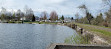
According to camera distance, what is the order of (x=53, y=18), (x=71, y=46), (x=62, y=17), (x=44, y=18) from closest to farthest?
(x=71, y=46) → (x=53, y=18) → (x=44, y=18) → (x=62, y=17)

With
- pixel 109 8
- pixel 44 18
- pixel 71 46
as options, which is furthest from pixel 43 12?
pixel 71 46

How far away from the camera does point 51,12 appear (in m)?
87.2

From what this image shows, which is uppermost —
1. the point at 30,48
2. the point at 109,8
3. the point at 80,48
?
the point at 109,8

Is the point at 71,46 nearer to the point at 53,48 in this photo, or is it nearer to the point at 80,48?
the point at 80,48

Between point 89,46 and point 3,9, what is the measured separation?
84086 millimetres

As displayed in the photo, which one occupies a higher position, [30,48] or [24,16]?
[24,16]

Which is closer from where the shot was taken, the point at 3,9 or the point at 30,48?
the point at 30,48

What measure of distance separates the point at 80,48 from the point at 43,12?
290 feet

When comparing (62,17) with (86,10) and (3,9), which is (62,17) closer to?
(3,9)

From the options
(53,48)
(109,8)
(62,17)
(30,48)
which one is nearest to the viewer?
(53,48)

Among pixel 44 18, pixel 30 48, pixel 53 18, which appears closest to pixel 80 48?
pixel 30 48

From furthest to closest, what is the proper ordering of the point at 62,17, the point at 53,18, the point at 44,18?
the point at 62,17 → the point at 44,18 → the point at 53,18

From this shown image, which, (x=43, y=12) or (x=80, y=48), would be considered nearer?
(x=80, y=48)

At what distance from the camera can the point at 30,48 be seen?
10695 mm
